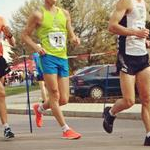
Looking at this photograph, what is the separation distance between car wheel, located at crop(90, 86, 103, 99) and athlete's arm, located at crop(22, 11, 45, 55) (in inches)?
555

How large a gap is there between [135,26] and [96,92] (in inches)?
611

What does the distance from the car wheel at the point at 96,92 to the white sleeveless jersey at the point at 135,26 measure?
49.5ft

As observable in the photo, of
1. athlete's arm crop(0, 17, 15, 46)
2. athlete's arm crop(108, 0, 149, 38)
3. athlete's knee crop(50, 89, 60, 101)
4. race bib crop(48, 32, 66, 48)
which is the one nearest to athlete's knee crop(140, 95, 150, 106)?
athlete's arm crop(108, 0, 149, 38)

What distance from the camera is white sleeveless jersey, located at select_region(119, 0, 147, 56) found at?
694 centimetres

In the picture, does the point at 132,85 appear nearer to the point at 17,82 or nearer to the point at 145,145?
the point at 145,145

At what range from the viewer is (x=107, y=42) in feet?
205

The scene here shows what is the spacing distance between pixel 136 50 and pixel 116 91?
14.7 m

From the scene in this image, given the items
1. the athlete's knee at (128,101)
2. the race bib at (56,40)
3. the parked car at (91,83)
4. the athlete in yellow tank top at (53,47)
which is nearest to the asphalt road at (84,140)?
the athlete in yellow tank top at (53,47)

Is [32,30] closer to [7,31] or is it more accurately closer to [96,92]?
[7,31]

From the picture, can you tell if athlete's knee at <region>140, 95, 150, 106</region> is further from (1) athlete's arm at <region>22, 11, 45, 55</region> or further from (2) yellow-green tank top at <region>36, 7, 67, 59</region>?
(1) athlete's arm at <region>22, 11, 45, 55</region>

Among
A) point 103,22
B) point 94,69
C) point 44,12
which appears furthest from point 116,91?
point 103,22

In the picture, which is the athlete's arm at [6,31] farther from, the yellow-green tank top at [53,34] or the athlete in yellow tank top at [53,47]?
the yellow-green tank top at [53,34]

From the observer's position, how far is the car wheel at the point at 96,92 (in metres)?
22.2

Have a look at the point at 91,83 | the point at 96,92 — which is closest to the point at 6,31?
the point at 96,92
